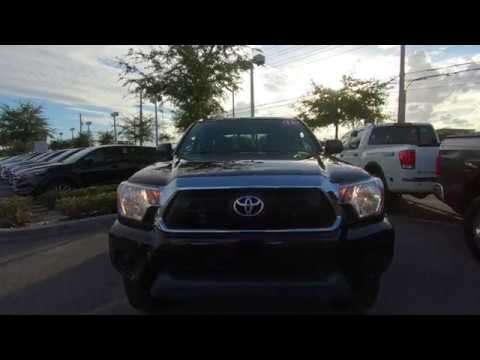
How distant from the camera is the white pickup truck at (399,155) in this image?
6.82 m

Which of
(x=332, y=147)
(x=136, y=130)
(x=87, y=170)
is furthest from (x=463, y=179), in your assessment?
(x=136, y=130)

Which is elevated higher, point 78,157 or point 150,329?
point 78,157

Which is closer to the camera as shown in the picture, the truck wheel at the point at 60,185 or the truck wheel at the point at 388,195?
the truck wheel at the point at 388,195

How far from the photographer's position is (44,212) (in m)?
8.05

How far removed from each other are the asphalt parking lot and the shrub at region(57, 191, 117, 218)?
3.45ft

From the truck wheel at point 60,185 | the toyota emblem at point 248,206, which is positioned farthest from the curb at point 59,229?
the toyota emblem at point 248,206

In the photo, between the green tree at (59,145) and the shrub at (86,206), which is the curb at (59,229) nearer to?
the shrub at (86,206)

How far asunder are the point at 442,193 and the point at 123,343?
460 centimetres

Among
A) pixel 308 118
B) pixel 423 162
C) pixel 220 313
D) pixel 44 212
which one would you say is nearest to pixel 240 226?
pixel 220 313

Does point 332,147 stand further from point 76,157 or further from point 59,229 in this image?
point 76,157

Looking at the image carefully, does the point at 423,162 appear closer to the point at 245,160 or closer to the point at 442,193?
the point at 442,193

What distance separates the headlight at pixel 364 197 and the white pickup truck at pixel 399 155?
4.44 meters
